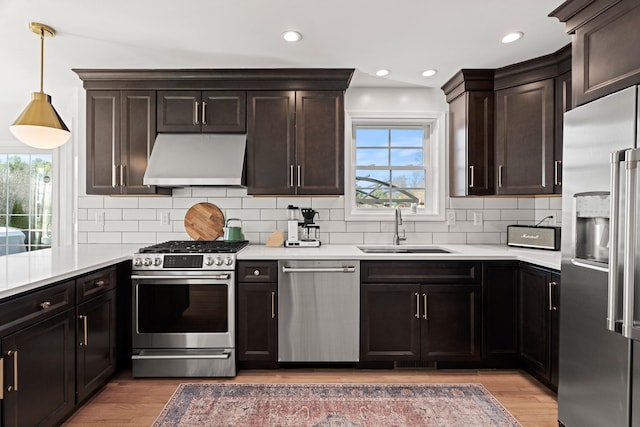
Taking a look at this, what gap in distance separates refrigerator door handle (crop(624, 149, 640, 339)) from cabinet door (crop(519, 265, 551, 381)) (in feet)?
3.27

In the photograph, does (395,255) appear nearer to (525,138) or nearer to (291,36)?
(525,138)

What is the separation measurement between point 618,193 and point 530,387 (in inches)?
67.3

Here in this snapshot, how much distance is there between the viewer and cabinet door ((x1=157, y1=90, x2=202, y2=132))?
126 inches

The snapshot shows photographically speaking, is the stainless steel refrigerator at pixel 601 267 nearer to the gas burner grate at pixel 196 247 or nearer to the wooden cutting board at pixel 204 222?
the gas burner grate at pixel 196 247

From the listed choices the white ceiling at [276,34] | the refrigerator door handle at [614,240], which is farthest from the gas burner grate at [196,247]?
the refrigerator door handle at [614,240]

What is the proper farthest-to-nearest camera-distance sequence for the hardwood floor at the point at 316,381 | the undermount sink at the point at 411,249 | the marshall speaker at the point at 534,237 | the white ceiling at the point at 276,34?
the undermount sink at the point at 411,249
the marshall speaker at the point at 534,237
the hardwood floor at the point at 316,381
the white ceiling at the point at 276,34

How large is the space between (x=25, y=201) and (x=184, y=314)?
252 cm

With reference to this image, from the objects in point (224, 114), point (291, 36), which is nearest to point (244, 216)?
point (224, 114)

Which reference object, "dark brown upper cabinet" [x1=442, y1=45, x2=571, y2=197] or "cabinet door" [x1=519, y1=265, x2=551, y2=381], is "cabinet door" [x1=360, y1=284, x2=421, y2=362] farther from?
"dark brown upper cabinet" [x1=442, y1=45, x2=571, y2=197]

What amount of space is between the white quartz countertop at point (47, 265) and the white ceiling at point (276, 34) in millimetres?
1468

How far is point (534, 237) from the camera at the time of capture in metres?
3.15

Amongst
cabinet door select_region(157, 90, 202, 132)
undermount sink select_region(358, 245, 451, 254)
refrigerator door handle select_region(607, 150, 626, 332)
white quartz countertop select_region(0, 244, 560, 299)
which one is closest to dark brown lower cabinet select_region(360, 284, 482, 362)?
white quartz countertop select_region(0, 244, 560, 299)

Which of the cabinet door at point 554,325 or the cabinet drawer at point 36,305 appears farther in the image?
the cabinet door at point 554,325

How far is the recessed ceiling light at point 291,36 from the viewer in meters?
2.47
